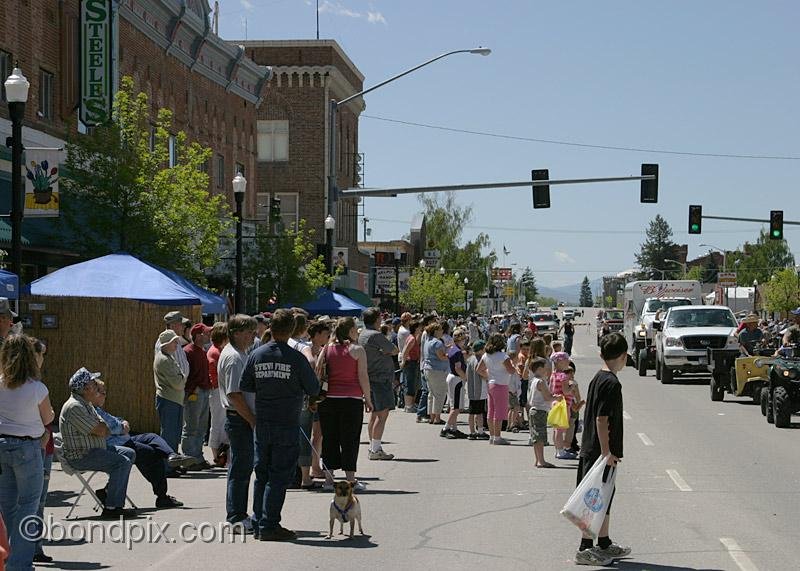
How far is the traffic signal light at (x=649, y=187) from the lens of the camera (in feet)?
113

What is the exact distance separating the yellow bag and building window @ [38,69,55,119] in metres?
18.2

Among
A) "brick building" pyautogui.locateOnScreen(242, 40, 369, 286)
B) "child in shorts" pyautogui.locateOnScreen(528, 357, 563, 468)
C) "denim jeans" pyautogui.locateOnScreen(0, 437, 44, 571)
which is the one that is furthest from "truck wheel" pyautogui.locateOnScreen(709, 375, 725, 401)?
"brick building" pyautogui.locateOnScreen(242, 40, 369, 286)

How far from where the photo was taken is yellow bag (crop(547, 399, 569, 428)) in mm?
16094

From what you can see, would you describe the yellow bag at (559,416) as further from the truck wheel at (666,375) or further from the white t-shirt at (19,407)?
the truck wheel at (666,375)

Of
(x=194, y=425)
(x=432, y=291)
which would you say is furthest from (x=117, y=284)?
(x=432, y=291)

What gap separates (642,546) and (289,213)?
58594 mm

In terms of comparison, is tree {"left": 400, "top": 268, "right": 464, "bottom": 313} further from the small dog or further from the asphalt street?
the small dog

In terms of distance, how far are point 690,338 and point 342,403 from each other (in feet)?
81.0

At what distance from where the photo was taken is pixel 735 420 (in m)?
23.6

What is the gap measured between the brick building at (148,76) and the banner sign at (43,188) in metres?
Answer: 2.76

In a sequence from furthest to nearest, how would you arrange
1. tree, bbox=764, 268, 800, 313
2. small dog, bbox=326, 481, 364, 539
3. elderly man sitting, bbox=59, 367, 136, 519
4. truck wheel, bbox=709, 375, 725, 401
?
tree, bbox=764, 268, 800, 313
truck wheel, bbox=709, 375, 725, 401
elderly man sitting, bbox=59, 367, 136, 519
small dog, bbox=326, 481, 364, 539

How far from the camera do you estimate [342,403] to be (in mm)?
13359

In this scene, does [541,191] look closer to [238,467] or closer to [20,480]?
[238,467]

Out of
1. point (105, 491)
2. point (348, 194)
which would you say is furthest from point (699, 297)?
point (105, 491)
